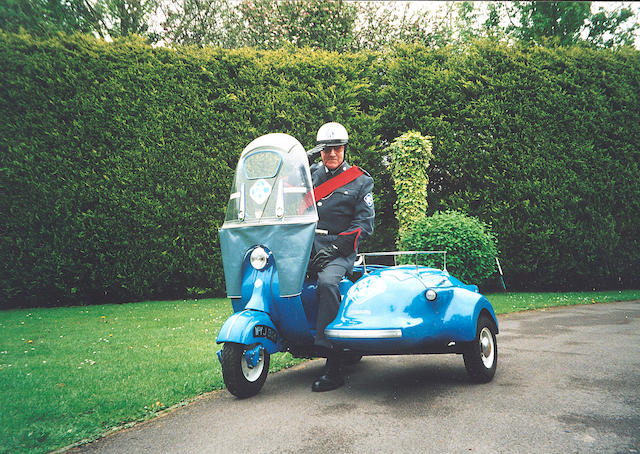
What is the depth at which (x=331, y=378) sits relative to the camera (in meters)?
4.26

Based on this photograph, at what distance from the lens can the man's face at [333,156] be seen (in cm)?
474

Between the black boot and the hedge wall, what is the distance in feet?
21.2

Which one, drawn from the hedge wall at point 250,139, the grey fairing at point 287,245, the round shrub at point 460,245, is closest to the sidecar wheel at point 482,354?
the grey fairing at point 287,245

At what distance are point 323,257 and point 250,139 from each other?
6.71m

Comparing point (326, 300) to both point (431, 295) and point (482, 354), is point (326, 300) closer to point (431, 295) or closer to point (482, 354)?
point (431, 295)

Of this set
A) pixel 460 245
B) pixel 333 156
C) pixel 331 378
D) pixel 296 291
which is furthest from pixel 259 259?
pixel 460 245

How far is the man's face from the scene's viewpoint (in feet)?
15.5

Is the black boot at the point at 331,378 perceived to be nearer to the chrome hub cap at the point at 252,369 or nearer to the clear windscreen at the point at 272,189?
the chrome hub cap at the point at 252,369

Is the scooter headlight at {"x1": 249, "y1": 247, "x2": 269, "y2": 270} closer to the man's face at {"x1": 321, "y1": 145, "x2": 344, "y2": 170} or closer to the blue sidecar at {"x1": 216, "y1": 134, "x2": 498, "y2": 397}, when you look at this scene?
the blue sidecar at {"x1": 216, "y1": 134, "x2": 498, "y2": 397}

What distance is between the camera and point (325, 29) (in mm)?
19422

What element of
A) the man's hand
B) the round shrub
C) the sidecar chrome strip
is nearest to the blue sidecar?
the sidecar chrome strip

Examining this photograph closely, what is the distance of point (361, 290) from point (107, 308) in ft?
22.3

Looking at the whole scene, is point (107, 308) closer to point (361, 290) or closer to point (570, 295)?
point (361, 290)

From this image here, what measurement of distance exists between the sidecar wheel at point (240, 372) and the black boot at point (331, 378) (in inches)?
18.4
